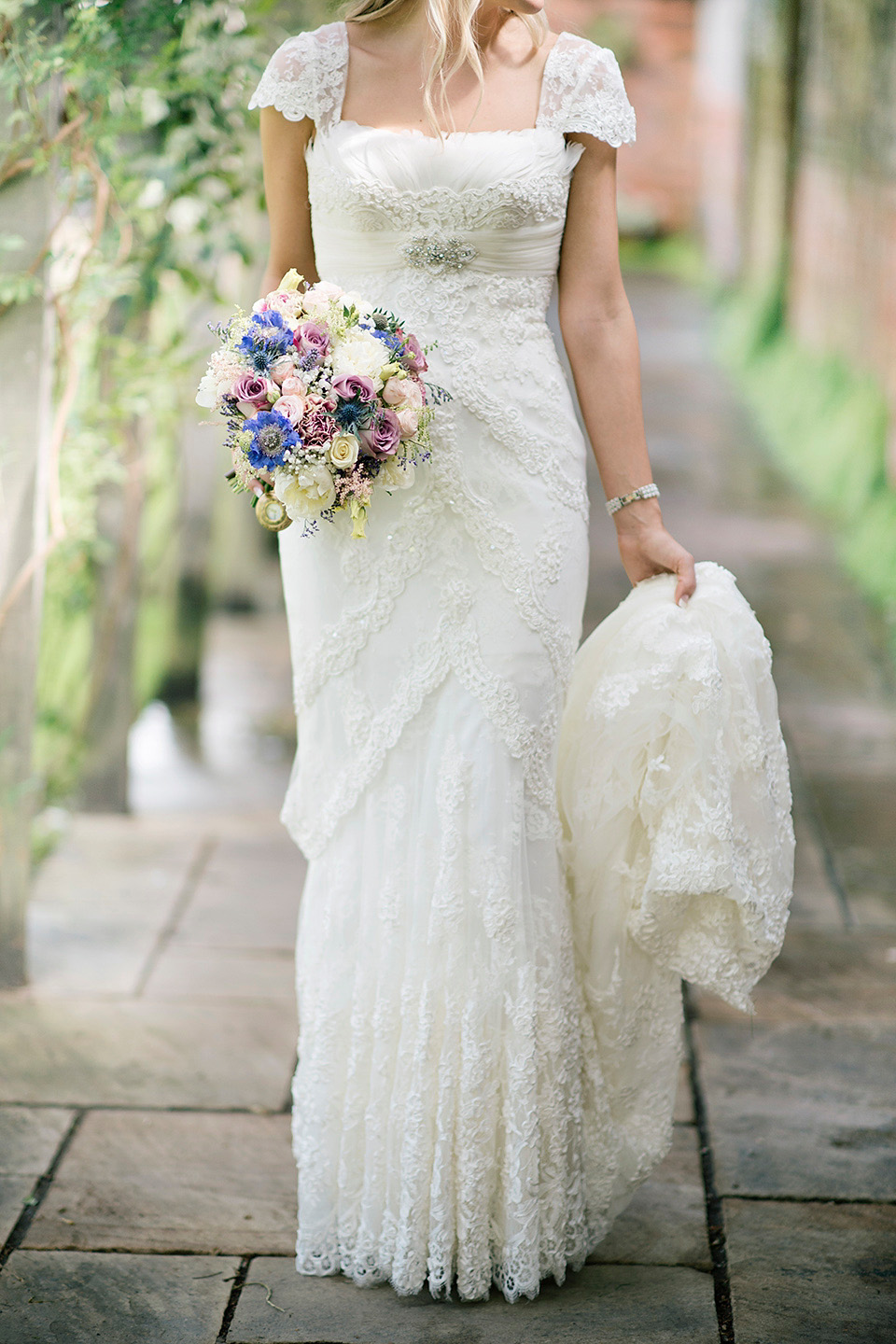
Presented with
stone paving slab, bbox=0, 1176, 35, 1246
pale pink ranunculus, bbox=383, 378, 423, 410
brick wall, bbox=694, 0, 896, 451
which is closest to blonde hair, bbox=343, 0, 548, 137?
pale pink ranunculus, bbox=383, 378, 423, 410

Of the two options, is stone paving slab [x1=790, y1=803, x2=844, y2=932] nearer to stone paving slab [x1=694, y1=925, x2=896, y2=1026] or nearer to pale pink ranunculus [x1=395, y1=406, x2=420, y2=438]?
stone paving slab [x1=694, y1=925, x2=896, y2=1026]

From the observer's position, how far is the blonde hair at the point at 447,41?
2.36m

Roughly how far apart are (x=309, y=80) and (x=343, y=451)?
2.34ft

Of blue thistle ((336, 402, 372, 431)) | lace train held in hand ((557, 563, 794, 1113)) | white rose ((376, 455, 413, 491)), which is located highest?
blue thistle ((336, 402, 372, 431))

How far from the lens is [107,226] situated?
3926mm

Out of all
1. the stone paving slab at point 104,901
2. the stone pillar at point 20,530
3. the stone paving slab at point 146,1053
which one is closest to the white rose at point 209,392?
the stone pillar at point 20,530

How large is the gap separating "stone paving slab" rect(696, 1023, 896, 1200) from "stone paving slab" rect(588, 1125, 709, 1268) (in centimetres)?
7

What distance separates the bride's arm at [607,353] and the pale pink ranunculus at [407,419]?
416 millimetres

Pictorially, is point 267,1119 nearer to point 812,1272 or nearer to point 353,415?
point 812,1272

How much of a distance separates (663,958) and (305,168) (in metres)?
1.47

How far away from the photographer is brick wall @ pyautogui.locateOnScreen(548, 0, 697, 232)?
20281 mm

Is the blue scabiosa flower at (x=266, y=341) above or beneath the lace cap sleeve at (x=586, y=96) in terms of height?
beneath

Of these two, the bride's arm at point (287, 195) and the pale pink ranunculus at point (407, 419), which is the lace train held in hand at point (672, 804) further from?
the bride's arm at point (287, 195)

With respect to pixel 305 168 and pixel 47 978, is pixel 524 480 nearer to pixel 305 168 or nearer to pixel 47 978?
pixel 305 168
